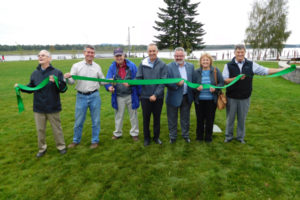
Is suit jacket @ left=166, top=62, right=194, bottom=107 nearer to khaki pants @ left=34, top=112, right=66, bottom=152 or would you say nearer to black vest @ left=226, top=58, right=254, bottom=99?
black vest @ left=226, top=58, right=254, bottom=99

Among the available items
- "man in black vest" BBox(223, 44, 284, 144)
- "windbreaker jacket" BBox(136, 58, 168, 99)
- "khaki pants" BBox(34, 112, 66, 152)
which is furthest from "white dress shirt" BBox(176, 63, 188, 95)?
"khaki pants" BBox(34, 112, 66, 152)

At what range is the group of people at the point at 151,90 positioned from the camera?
11.5 ft

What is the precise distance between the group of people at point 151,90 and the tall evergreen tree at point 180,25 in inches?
1274

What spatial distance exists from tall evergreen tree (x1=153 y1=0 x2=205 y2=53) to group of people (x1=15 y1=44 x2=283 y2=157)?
32.4m

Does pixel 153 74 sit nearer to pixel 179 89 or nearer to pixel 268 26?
pixel 179 89

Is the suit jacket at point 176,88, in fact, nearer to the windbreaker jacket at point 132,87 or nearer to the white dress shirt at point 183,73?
the white dress shirt at point 183,73

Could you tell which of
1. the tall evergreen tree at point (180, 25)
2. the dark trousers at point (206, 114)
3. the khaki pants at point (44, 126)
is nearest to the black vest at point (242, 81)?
the dark trousers at point (206, 114)

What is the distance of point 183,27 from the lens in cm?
3525

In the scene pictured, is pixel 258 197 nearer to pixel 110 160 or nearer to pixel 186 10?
pixel 110 160

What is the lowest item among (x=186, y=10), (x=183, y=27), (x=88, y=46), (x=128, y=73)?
(x=128, y=73)

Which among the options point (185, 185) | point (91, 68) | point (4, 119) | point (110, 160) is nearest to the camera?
point (185, 185)

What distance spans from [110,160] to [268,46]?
42761 mm

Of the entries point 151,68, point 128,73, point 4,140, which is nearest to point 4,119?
point 4,140

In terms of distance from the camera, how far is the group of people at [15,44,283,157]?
3.51 m
